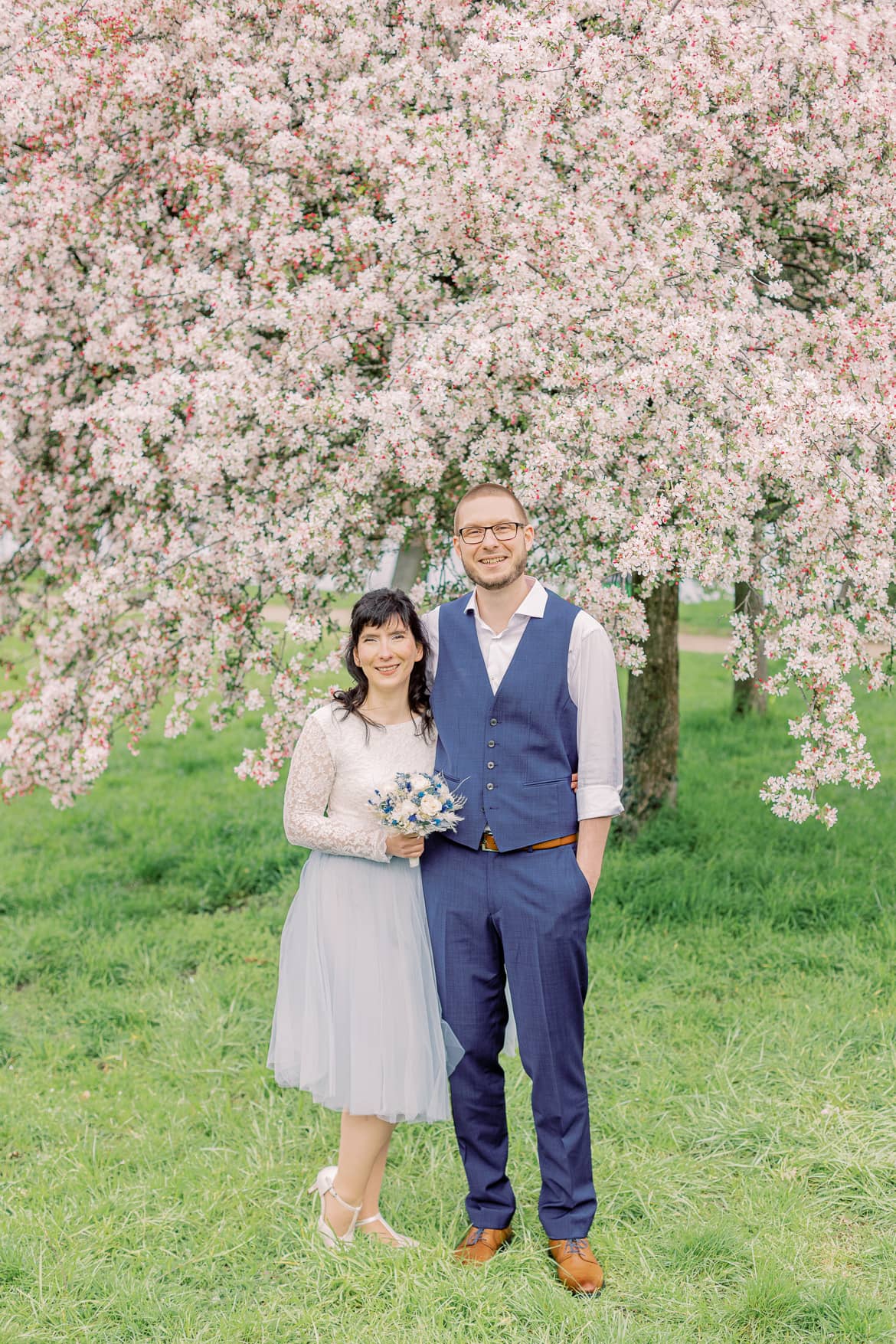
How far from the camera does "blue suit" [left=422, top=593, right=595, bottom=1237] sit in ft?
11.4

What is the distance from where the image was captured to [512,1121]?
466 centimetres

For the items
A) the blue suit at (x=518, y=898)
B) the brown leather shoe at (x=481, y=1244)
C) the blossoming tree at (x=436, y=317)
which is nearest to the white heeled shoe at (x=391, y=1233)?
the brown leather shoe at (x=481, y=1244)

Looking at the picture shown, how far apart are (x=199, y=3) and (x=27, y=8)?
0.93 metres

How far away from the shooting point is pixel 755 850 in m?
7.43

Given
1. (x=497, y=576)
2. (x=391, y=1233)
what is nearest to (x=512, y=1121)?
(x=391, y=1233)

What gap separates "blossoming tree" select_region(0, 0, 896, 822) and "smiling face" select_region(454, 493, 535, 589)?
970 mm

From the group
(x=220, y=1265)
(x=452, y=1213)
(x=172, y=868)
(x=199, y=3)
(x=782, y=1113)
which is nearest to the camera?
(x=220, y=1265)

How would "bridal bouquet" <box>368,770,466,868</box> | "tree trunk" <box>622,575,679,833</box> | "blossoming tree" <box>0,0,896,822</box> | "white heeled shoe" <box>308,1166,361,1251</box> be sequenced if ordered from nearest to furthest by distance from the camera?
"bridal bouquet" <box>368,770,466,868</box> < "white heeled shoe" <box>308,1166,361,1251</box> < "blossoming tree" <box>0,0,896,822</box> < "tree trunk" <box>622,575,679,833</box>

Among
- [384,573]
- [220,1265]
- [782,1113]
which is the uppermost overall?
[384,573]

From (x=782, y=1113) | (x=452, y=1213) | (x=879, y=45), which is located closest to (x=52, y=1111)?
(x=452, y=1213)

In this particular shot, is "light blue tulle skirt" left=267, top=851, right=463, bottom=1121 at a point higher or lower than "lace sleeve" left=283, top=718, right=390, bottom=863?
lower

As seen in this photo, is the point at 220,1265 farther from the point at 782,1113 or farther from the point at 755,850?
the point at 755,850

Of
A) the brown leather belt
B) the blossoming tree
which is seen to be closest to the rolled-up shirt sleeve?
the brown leather belt

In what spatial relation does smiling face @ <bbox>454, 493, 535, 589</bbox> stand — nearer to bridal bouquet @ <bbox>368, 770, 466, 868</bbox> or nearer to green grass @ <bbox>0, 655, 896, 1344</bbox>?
bridal bouquet @ <bbox>368, 770, 466, 868</bbox>
